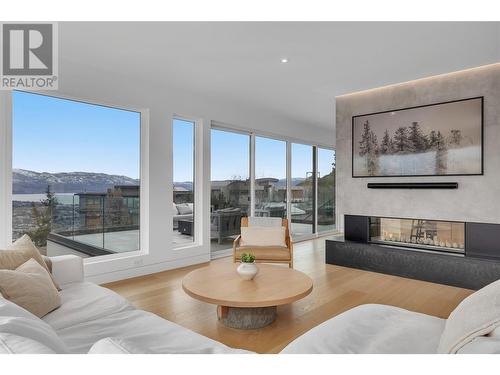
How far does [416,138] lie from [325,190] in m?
3.75

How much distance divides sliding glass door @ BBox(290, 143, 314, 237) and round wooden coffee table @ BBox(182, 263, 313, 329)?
4.08 metres

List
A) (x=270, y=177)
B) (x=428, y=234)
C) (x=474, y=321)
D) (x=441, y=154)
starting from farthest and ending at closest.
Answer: (x=270, y=177) < (x=428, y=234) < (x=441, y=154) < (x=474, y=321)

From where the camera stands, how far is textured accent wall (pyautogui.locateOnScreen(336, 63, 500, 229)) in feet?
12.6

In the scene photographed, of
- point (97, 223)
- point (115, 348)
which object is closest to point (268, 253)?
point (97, 223)

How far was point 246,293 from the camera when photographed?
2.58 meters

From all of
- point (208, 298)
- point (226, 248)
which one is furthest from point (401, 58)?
point (226, 248)

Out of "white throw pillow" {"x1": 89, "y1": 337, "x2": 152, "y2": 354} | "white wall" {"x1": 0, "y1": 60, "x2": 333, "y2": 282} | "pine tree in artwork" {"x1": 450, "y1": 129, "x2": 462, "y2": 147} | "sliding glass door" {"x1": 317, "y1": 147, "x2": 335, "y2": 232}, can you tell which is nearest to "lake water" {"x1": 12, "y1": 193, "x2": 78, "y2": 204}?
"white wall" {"x1": 0, "y1": 60, "x2": 333, "y2": 282}

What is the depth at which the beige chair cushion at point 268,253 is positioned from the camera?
407 centimetres

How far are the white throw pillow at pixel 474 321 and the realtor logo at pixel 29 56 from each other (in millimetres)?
3685

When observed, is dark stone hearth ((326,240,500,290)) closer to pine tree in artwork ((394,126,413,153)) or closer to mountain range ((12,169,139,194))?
pine tree in artwork ((394,126,413,153))

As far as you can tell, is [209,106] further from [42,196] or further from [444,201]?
[444,201]

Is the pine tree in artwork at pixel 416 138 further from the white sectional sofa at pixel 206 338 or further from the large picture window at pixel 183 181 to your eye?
the large picture window at pixel 183 181

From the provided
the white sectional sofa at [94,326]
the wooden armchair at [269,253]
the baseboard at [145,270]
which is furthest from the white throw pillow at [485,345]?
the baseboard at [145,270]

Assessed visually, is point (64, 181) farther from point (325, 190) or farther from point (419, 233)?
point (325, 190)
